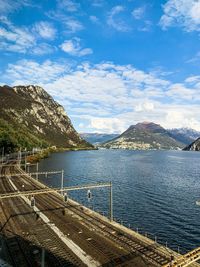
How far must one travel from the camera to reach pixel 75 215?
66.6 meters

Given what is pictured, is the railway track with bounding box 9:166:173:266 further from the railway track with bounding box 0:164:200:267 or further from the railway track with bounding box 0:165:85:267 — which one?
the railway track with bounding box 0:165:85:267

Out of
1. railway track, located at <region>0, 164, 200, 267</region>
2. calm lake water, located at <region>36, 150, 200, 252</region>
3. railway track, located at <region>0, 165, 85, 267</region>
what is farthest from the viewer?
calm lake water, located at <region>36, 150, 200, 252</region>

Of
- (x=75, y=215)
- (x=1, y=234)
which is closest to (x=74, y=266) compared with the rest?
(x=1, y=234)

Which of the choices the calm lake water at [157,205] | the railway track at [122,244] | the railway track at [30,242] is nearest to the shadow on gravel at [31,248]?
the railway track at [30,242]

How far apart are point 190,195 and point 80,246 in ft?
248

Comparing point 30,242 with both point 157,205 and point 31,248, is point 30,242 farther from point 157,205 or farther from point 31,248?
point 157,205

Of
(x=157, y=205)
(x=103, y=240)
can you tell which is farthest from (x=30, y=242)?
(x=157, y=205)

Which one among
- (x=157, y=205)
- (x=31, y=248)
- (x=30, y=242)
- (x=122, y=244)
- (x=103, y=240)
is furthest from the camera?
(x=157, y=205)

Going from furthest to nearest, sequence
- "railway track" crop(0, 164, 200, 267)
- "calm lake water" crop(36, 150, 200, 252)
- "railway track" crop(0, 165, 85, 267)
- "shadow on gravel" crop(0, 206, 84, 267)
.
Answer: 1. "calm lake water" crop(36, 150, 200, 252)
2. "railway track" crop(0, 164, 200, 267)
3. "railway track" crop(0, 165, 85, 267)
4. "shadow on gravel" crop(0, 206, 84, 267)

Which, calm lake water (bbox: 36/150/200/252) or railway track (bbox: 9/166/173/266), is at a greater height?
railway track (bbox: 9/166/173/266)

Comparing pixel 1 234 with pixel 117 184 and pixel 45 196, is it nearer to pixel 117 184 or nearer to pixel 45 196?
pixel 45 196

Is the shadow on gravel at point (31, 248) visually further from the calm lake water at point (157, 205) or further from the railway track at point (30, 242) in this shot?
the calm lake water at point (157, 205)

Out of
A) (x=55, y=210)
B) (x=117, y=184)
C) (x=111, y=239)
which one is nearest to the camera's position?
(x=111, y=239)

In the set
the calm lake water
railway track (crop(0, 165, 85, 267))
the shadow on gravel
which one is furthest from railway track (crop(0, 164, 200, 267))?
the calm lake water
